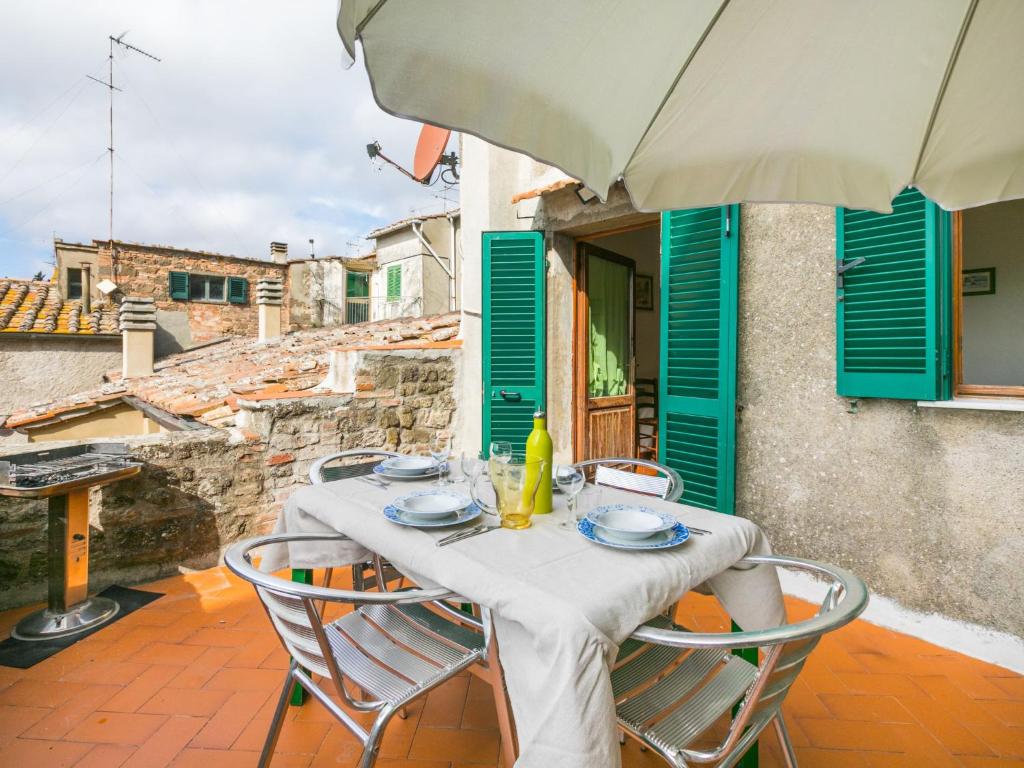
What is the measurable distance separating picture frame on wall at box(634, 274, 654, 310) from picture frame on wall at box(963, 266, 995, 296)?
3066 millimetres

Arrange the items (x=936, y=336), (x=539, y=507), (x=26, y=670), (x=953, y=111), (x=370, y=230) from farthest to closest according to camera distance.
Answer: (x=370, y=230)
(x=936, y=336)
(x=26, y=670)
(x=539, y=507)
(x=953, y=111)

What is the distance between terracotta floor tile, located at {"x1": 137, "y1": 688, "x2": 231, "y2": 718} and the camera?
1999 millimetres

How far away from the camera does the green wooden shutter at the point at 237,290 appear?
1322 cm

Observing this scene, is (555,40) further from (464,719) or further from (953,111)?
(464,719)

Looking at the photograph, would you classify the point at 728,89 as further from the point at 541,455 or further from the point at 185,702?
the point at 185,702

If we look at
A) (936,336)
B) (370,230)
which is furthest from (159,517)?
(370,230)

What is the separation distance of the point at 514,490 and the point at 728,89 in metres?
1.30

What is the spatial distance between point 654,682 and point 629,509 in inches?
19.4

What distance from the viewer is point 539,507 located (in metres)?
→ 1.80

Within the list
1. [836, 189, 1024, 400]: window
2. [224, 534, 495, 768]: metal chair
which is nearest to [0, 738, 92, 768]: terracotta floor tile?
[224, 534, 495, 768]: metal chair

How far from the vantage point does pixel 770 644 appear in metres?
1.10

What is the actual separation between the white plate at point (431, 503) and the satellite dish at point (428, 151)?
365cm

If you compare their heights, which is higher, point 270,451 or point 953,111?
point 953,111

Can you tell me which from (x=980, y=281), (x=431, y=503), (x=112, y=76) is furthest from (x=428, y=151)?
(x=112, y=76)
